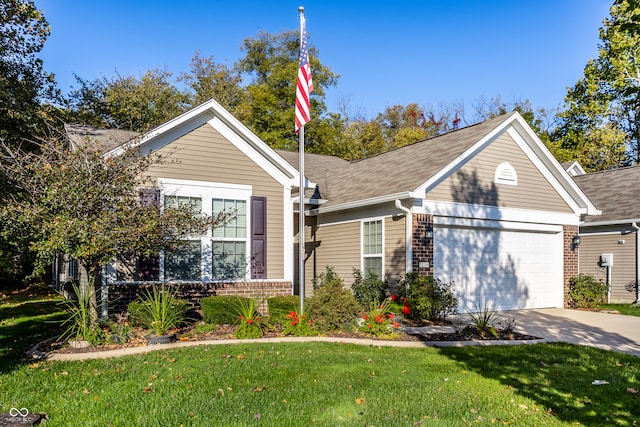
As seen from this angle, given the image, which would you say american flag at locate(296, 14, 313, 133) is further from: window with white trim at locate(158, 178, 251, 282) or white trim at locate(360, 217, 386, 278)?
white trim at locate(360, 217, 386, 278)

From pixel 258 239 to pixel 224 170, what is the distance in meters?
1.73

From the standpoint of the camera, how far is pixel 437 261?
1257 centimetres

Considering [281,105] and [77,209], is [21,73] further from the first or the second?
[281,105]

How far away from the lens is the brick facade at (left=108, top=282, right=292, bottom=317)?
33.6 feet

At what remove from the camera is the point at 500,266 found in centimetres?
1382

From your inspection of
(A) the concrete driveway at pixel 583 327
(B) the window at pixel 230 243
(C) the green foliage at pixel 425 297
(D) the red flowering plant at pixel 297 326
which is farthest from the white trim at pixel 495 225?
(D) the red flowering plant at pixel 297 326

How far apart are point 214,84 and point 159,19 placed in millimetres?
13936

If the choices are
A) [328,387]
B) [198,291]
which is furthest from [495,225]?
[328,387]

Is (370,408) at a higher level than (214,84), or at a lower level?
lower

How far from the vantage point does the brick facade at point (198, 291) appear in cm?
1023

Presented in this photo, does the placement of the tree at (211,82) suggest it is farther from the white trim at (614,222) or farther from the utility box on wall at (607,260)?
the utility box on wall at (607,260)

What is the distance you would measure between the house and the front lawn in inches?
154

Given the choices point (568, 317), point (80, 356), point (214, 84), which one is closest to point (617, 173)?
point (568, 317)

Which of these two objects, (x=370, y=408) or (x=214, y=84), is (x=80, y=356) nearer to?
(x=370, y=408)
